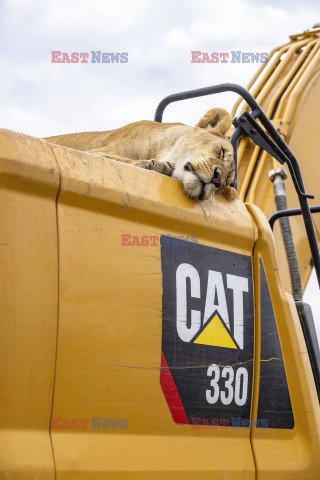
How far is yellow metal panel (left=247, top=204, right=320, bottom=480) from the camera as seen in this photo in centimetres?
197

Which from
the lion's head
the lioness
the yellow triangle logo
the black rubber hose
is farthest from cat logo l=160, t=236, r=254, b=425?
the black rubber hose

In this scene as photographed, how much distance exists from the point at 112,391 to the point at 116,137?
66.4 inches

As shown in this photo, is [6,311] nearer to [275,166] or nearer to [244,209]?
[244,209]

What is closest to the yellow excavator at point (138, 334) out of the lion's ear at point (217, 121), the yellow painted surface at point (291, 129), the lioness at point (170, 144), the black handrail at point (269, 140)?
the lioness at point (170, 144)

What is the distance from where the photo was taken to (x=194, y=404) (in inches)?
67.4

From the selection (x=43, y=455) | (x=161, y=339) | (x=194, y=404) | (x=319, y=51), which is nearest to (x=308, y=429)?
(x=194, y=404)

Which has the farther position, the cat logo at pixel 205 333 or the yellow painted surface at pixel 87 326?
the cat logo at pixel 205 333

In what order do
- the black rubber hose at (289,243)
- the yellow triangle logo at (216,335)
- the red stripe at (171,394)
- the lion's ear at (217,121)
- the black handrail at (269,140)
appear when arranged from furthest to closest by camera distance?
the black rubber hose at (289,243) → the lion's ear at (217,121) → the black handrail at (269,140) → the yellow triangle logo at (216,335) → the red stripe at (171,394)

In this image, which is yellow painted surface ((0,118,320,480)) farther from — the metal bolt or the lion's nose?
the metal bolt

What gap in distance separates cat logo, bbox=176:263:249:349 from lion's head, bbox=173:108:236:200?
27 cm

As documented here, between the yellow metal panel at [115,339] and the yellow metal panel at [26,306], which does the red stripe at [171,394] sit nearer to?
the yellow metal panel at [115,339]

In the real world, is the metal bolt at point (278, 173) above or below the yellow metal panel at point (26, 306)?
above

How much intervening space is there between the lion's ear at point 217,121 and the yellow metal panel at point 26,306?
152 cm

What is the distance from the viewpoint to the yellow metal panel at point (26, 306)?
1312 millimetres
